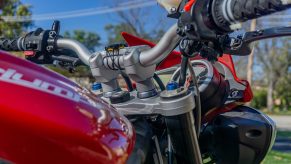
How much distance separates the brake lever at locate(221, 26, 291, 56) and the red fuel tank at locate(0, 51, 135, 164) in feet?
1.69

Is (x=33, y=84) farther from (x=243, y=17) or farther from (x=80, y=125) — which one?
(x=243, y=17)

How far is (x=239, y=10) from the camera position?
0.98 metres

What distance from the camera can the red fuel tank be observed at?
78cm

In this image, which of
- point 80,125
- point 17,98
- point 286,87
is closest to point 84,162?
point 80,125

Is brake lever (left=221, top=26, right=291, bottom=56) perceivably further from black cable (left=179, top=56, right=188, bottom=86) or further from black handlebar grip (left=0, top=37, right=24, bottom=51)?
black handlebar grip (left=0, top=37, right=24, bottom=51)

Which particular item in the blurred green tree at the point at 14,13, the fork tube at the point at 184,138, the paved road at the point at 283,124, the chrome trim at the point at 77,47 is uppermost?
the chrome trim at the point at 77,47

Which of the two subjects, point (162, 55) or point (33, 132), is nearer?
point (33, 132)

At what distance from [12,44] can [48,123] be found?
0.92 metres

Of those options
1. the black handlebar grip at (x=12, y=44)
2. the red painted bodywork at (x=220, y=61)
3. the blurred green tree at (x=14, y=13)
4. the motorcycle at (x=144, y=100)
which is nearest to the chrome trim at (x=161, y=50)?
the motorcycle at (x=144, y=100)

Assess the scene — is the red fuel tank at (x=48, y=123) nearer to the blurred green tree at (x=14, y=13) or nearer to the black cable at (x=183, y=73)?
the black cable at (x=183, y=73)

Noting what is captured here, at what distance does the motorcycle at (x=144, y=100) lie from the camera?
0.81 metres

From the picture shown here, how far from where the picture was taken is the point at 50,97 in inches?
33.6

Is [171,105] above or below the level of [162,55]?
below

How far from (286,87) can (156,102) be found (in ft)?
136
